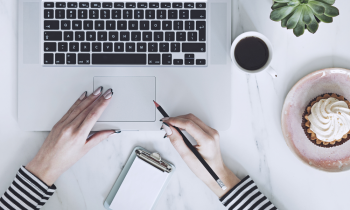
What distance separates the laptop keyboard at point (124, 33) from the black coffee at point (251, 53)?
10 centimetres

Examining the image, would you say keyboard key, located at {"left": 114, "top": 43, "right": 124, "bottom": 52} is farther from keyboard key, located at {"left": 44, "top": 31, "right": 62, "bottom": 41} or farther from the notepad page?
the notepad page

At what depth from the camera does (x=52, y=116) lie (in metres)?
0.68

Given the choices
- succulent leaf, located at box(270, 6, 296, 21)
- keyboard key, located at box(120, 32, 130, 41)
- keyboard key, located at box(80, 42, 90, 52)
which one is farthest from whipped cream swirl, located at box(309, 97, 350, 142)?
keyboard key, located at box(80, 42, 90, 52)

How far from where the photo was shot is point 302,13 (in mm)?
623

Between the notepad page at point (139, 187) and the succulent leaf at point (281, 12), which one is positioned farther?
the notepad page at point (139, 187)

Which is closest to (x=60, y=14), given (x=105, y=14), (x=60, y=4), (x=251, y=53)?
(x=60, y=4)

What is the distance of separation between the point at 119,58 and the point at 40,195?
0.48 meters

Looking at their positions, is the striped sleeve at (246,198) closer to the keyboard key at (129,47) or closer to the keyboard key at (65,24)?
the keyboard key at (129,47)

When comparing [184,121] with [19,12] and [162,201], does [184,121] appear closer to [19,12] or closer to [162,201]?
[162,201]

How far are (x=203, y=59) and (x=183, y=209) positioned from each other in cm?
49

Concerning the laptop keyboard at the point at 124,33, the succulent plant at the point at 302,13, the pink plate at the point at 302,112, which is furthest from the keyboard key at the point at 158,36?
the pink plate at the point at 302,112

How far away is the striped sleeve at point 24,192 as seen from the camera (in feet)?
2.20

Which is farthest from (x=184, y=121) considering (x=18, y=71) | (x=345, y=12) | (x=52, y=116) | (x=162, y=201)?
(x=345, y=12)

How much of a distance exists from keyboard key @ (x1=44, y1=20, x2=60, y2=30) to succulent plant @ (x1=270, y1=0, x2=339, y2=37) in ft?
2.02
